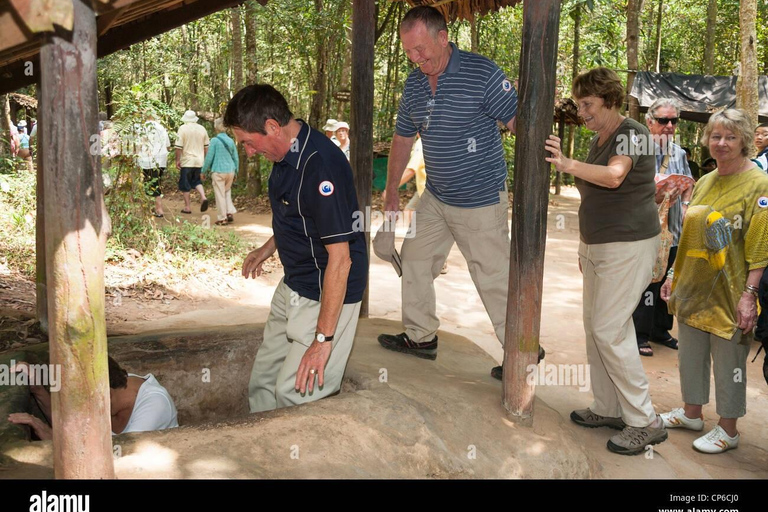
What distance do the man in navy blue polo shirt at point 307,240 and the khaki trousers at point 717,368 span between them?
2212mm

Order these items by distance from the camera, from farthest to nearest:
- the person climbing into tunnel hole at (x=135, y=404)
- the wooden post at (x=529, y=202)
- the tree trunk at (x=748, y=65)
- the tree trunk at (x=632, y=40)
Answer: the tree trunk at (x=632, y=40)
the tree trunk at (x=748, y=65)
the wooden post at (x=529, y=202)
the person climbing into tunnel hole at (x=135, y=404)

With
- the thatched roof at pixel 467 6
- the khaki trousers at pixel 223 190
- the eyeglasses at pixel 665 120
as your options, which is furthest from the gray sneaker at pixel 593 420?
the khaki trousers at pixel 223 190

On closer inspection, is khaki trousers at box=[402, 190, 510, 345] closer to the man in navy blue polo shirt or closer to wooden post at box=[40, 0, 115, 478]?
the man in navy blue polo shirt

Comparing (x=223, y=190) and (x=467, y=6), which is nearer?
(x=467, y=6)

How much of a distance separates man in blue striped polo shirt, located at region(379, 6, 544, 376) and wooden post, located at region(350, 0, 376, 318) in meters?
1.03

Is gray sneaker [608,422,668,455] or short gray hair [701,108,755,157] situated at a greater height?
short gray hair [701,108,755,157]

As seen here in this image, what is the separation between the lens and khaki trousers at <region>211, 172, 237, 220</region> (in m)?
11.8

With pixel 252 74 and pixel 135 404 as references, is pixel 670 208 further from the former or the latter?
pixel 252 74

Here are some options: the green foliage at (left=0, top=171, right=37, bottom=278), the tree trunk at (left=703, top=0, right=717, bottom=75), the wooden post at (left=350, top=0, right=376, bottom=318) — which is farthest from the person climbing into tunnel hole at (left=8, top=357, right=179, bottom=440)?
the tree trunk at (left=703, top=0, right=717, bottom=75)

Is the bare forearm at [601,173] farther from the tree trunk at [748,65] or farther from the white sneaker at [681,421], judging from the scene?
the tree trunk at [748,65]

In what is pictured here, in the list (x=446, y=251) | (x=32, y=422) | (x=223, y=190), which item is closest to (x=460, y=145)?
(x=446, y=251)

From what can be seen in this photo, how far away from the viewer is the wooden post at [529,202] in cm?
365

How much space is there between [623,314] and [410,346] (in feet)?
4.92

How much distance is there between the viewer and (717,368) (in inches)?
168
